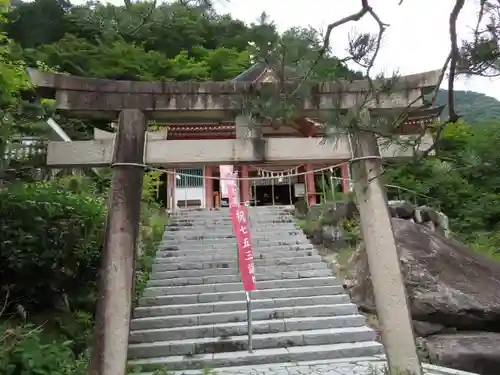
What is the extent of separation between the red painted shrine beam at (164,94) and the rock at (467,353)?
12.4ft

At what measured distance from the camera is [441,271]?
7602mm

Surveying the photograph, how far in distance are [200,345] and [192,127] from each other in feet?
32.9

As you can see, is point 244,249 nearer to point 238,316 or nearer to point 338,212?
point 238,316

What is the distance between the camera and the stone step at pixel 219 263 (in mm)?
9164

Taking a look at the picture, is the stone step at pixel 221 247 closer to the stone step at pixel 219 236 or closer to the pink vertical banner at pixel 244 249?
the stone step at pixel 219 236

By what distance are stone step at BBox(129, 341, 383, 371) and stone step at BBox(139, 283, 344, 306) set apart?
5.64 ft

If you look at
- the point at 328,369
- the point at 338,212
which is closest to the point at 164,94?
A: the point at 328,369

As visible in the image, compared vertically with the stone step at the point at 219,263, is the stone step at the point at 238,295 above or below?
below

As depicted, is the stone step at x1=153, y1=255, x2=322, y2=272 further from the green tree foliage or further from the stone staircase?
the green tree foliage

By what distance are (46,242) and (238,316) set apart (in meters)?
3.49

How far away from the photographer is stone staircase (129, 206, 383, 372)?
239 inches

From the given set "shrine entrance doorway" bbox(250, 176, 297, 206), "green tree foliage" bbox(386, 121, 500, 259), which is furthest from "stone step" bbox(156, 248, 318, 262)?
"shrine entrance doorway" bbox(250, 176, 297, 206)

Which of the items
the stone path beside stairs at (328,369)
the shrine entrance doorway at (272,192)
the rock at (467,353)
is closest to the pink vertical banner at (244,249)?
the stone path beside stairs at (328,369)

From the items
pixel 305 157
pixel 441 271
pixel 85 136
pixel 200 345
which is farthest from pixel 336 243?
pixel 85 136
